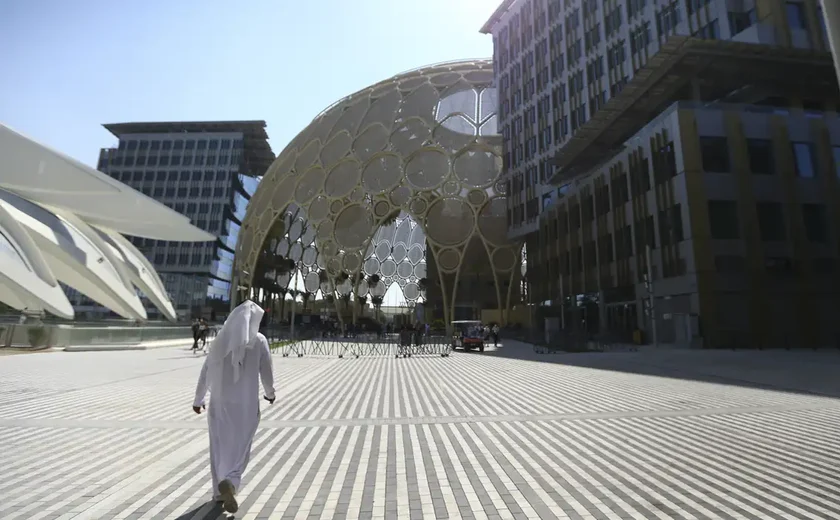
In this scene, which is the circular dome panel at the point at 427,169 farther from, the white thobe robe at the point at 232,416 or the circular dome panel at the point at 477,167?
the white thobe robe at the point at 232,416

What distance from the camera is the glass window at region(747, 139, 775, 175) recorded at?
76.4ft

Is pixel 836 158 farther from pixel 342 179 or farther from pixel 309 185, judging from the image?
pixel 309 185

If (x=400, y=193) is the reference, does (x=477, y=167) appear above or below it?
above

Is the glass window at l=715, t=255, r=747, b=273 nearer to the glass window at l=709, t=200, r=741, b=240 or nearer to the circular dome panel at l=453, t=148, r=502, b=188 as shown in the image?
the glass window at l=709, t=200, r=741, b=240

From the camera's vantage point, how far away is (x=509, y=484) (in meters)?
4.31

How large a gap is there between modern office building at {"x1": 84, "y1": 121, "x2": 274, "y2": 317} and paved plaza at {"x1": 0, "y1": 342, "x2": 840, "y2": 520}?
81324mm

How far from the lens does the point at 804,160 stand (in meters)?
23.6

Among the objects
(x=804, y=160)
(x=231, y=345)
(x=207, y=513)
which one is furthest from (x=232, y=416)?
(x=804, y=160)

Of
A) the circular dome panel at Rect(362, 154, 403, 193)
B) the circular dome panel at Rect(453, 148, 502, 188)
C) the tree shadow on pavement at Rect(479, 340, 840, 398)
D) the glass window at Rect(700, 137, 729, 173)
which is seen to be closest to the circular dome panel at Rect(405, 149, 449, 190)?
the circular dome panel at Rect(362, 154, 403, 193)

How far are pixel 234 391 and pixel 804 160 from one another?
30.6 metres

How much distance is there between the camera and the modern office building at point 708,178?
22.0 metres

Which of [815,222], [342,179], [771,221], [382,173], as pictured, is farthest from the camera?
[342,179]

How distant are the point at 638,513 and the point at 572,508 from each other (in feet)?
1.70

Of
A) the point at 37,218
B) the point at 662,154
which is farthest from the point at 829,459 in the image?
the point at 37,218
